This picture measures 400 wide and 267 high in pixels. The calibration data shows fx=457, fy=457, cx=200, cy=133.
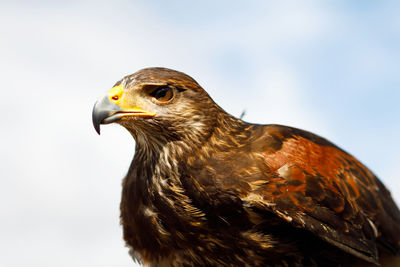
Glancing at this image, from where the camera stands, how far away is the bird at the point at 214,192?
390 cm

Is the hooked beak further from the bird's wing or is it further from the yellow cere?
the bird's wing

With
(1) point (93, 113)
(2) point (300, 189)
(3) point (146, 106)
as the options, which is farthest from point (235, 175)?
(1) point (93, 113)

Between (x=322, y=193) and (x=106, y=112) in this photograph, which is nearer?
(x=106, y=112)

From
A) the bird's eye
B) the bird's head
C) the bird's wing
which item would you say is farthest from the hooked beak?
the bird's wing

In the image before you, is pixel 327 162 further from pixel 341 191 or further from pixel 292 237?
pixel 292 237

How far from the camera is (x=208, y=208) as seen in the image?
387cm

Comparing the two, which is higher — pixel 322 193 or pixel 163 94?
pixel 163 94

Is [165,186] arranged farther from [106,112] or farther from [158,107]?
[106,112]

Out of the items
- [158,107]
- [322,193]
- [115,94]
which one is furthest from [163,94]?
Result: [322,193]

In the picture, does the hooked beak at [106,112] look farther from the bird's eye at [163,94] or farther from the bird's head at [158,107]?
the bird's eye at [163,94]

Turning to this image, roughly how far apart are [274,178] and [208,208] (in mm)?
645

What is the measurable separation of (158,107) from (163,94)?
129mm

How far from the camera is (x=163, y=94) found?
4.08 meters

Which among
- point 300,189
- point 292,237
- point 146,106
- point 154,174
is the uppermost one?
point 146,106
